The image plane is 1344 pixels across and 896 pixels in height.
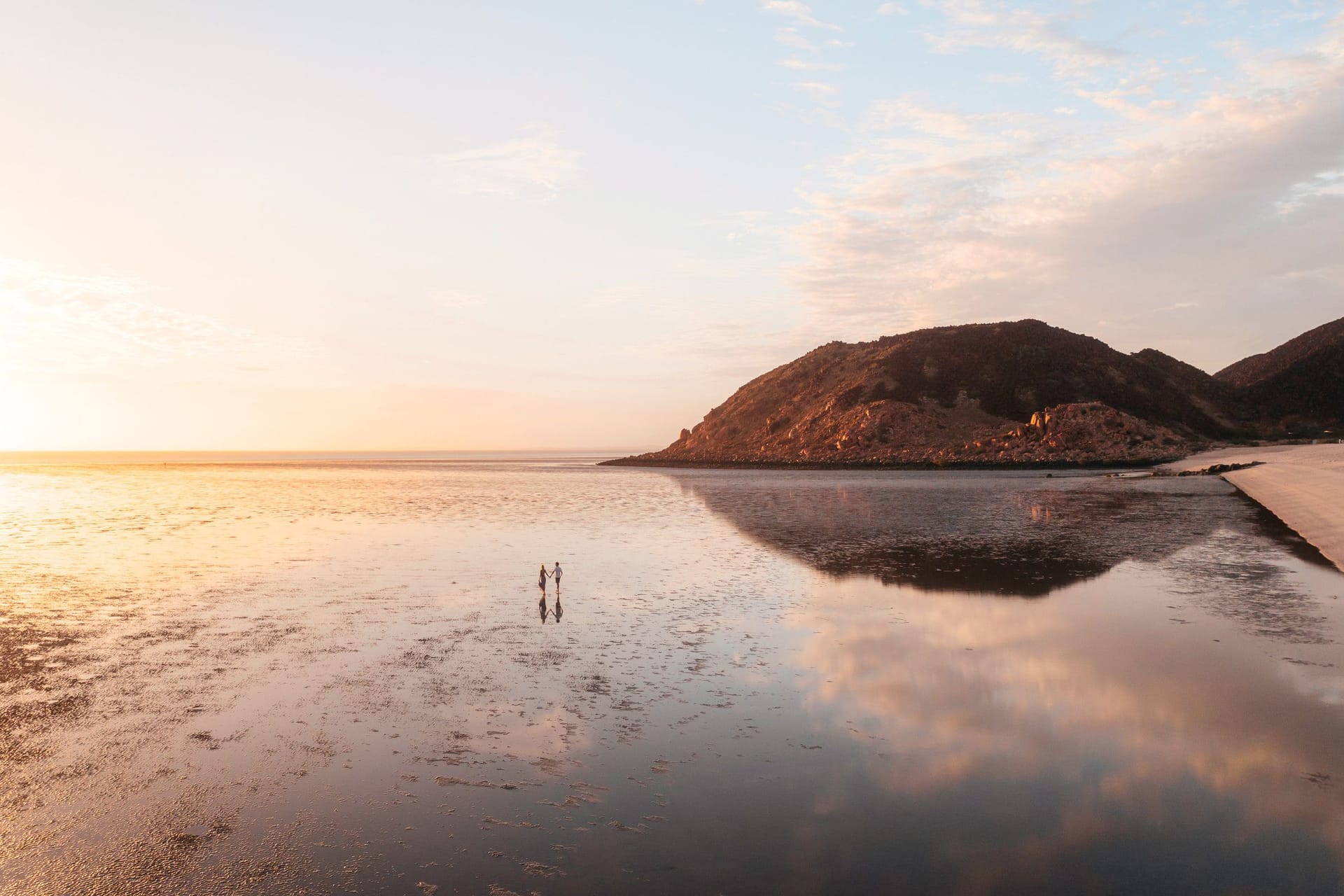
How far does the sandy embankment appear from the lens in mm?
27453

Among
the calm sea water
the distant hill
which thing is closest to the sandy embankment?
the calm sea water

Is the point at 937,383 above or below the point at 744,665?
above

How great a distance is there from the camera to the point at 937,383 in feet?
496

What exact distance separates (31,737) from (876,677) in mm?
10964

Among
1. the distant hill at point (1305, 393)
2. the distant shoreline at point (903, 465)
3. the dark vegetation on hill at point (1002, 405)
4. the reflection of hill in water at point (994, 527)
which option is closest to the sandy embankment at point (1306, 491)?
the reflection of hill in water at point (994, 527)

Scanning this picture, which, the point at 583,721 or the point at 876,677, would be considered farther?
the point at 876,677

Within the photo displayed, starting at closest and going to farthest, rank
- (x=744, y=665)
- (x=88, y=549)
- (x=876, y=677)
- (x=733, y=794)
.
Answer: (x=733, y=794), (x=876, y=677), (x=744, y=665), (x=88, y=549)

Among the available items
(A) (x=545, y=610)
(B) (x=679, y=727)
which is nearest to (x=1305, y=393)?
(A) (x=545, y=610)

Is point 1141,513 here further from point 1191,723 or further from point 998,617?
point 1191,723

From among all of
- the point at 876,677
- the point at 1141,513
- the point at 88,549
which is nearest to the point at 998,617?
the point at 876,677

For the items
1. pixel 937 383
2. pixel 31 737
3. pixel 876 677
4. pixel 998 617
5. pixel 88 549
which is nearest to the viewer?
pixel 31 737

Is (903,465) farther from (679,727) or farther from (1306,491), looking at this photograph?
(679,727)

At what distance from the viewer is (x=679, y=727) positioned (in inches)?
384

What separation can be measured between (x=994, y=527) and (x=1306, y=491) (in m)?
20.4
